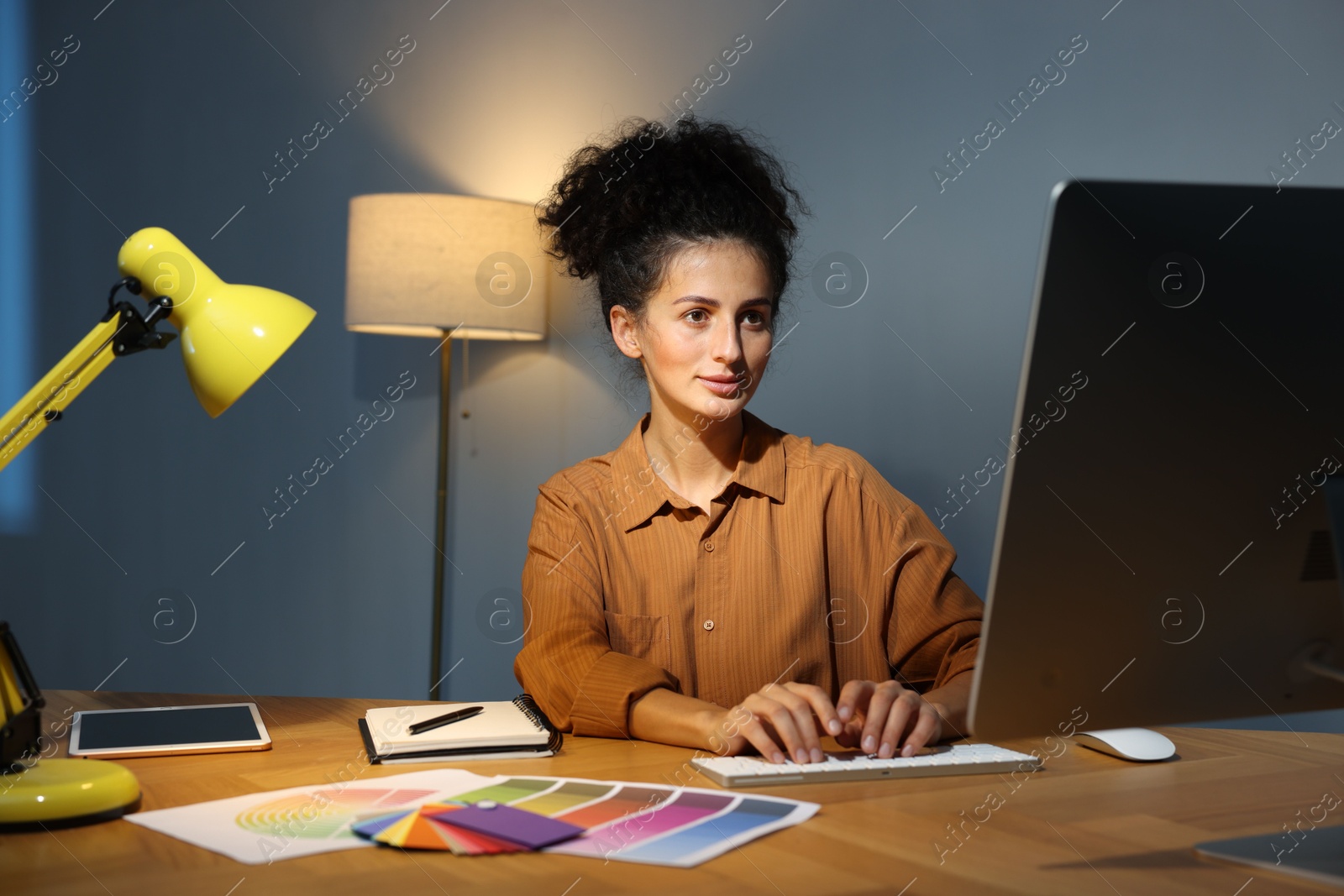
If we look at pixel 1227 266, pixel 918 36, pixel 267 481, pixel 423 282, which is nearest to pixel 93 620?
pixel 267 481

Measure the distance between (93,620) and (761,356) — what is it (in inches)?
93.8

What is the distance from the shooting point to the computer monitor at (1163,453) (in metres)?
0.65

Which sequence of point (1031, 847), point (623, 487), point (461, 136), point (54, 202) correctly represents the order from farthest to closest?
point (54, 202)
point (461, 136)
point (623, 487)
point (1031, 847)

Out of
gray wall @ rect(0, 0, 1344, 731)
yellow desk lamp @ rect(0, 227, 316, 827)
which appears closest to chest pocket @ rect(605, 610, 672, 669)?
yellow desk lamp @ rect(0, 227, 316, 827)

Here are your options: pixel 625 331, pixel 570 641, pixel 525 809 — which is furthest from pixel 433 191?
pixel 525 809

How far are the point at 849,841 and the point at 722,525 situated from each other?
0.80 metres

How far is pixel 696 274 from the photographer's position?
5.27 feet

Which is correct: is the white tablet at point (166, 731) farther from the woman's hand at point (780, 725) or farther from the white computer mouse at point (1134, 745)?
the white computer mouse at point (1134, 745)

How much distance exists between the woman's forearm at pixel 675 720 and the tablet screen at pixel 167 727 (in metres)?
0.40

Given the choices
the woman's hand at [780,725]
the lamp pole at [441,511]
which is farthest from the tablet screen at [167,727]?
the lamp pole at [441,511]

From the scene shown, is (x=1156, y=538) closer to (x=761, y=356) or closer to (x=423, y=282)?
(x=761, y=356)

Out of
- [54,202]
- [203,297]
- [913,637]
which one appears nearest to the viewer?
[203,297]

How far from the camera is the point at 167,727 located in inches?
45.3

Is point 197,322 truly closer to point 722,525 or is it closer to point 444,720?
point 444,720
